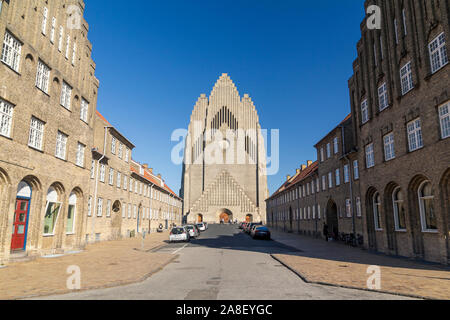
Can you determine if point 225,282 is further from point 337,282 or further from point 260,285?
point 337,282

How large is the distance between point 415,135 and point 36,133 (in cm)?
2003

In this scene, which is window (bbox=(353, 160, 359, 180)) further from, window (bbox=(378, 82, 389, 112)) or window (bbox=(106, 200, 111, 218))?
window (bbox=(106, 200, 111, 218))

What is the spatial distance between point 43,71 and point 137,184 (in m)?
27.0

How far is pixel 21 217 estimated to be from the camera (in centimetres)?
1606

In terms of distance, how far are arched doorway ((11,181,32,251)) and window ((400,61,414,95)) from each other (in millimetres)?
20743

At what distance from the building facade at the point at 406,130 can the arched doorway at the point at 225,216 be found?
68.7 metres

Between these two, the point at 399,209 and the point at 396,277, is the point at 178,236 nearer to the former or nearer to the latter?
the point at 399,209

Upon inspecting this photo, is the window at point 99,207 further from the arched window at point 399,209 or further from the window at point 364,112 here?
the arched window at point 399,209

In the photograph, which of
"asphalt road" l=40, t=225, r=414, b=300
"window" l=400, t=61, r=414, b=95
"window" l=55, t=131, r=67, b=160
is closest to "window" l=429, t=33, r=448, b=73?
"window" l=400, t=61, r=414, b=95

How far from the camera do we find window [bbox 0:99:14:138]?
46.3 ft

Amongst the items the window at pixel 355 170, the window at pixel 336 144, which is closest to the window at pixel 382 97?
the window at pixel 355 170

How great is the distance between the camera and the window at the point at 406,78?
17.5m

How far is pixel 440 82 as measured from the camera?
14.9m
